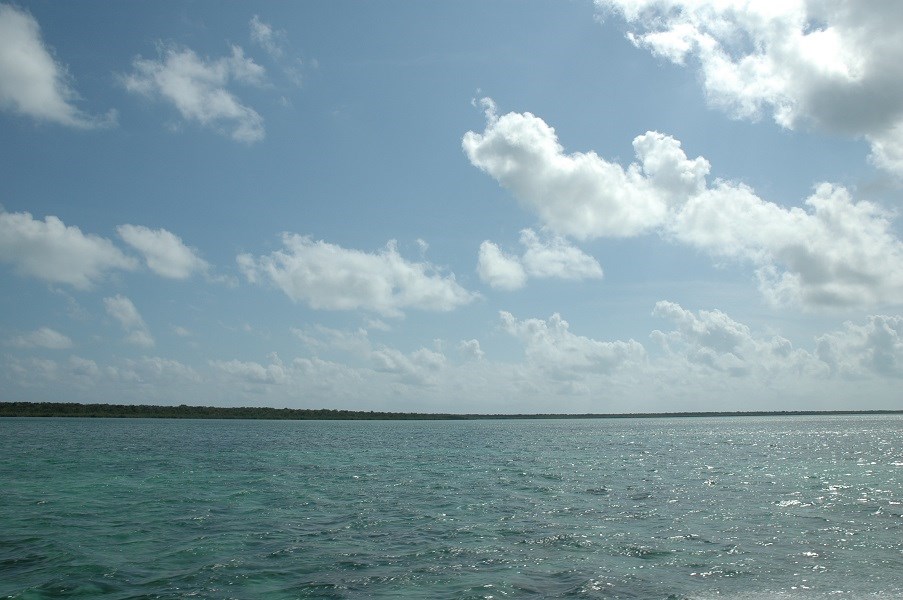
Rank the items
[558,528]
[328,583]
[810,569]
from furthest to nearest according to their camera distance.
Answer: [558,528], [810,569], [328,583]

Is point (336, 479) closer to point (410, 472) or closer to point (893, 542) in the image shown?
point (410, 472)

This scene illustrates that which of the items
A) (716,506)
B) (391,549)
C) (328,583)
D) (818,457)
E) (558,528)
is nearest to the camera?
(328,583)

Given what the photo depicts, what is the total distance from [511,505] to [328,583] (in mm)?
14402

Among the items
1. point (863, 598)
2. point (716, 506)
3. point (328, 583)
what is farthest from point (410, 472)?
point (863, 598)

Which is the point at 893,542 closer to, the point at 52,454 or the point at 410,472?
the point at 410,472

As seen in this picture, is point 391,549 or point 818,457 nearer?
point 391,549

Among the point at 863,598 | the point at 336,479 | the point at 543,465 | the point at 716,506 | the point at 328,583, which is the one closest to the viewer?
the point at 863,598

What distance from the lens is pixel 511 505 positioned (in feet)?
95.7

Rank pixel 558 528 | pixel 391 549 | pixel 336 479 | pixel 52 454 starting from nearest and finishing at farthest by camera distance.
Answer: pixel 391 549 → pixel 558 528 → pixel 336 479 → pixel 52 454

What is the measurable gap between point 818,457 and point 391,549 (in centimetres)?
5589

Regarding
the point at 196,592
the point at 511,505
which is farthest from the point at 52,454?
the point at 196,592

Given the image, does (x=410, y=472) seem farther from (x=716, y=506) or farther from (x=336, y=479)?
(x=716, y=506)

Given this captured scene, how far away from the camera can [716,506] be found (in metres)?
28.7

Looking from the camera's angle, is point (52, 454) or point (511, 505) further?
point (52, 454)
